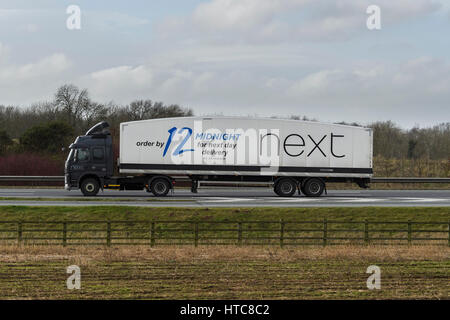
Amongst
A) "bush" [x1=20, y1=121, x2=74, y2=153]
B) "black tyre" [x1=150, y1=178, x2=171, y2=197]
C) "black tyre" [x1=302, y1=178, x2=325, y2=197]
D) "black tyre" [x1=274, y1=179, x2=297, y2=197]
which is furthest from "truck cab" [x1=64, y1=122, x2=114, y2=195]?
"bush" [x1=20, y1=121, x2=74, y2=153]

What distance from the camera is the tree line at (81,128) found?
56069 mm

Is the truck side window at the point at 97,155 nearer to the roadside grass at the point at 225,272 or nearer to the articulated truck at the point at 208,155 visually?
the articulated truck at the point at 208,155

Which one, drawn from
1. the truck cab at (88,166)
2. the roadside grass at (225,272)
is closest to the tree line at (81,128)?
the truck cab at (88,166)

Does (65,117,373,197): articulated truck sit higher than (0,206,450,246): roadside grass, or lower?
higher

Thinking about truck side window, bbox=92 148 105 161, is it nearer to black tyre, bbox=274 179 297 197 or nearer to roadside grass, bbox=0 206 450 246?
roadside grass, bbox=0 206 450 246

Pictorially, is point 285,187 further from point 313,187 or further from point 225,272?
point 225,272

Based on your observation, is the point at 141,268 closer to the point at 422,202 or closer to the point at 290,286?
the point at 290,286

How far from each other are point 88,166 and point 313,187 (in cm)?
1279

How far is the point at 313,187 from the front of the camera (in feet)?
118

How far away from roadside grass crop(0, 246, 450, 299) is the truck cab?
11.5 metres

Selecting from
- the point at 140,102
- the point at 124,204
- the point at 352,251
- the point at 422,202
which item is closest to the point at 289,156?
the point at 422,202

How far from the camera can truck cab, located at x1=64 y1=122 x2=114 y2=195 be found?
35.2 meters

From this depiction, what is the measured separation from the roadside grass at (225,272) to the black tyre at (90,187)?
37.3 ft
